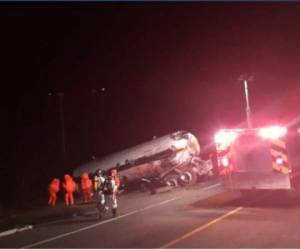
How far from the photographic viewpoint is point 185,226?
12297mm

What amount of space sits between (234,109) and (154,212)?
37089 mm

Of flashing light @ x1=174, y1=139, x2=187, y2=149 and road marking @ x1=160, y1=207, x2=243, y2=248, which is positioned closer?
road marking @ x1=160, y1=207, x2=243, y2=248

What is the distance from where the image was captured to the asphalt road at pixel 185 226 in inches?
412

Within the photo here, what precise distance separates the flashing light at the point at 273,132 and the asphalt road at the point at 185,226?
1.98 m

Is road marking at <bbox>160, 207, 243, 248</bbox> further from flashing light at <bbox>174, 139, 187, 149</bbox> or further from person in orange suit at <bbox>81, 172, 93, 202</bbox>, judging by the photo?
flashing light at <bbox>174, 139, 187, 149</bbox>

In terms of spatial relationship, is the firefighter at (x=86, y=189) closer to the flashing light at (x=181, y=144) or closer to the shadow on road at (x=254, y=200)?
the flashing light at (x=181, y=144)

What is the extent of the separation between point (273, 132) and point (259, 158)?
86 cm

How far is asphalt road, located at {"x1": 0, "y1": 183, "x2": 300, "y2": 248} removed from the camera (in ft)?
34.4

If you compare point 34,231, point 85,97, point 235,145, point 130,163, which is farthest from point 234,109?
point 34,231

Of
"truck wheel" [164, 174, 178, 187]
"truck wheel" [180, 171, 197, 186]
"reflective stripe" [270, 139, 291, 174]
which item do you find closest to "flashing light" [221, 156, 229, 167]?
"reflective stripe" [270, 139, 291, 174]

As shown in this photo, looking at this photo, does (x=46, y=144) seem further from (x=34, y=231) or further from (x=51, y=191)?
(x=34, y=231)

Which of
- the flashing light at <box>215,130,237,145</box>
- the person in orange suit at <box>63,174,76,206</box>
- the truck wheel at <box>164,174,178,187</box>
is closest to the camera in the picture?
the flashing light at <box>215,130,237,145</box>

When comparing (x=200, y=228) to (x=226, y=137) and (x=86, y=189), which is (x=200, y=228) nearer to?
(x=226, y=137)

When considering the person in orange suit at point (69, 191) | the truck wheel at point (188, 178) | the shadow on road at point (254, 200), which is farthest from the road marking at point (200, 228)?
the truck wheel at point (188, 178)
